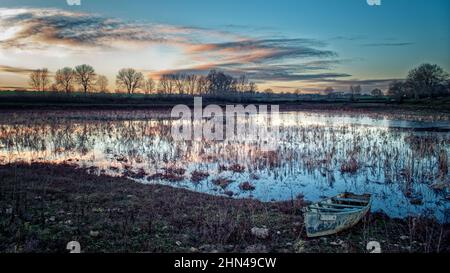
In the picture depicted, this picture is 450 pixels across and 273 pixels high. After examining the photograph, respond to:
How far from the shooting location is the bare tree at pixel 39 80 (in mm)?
104625

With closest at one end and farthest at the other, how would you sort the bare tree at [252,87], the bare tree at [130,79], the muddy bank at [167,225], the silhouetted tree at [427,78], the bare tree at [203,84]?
the muddy bank at [167,225] → the silhouetted tree at [427,78] → the bare tree at [130,79] → the bare tree at [203,84] → the bare tree at [252,87]

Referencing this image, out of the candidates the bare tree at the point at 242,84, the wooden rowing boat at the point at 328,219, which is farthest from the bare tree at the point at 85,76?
the wooden rowing boat at the point at 328,219

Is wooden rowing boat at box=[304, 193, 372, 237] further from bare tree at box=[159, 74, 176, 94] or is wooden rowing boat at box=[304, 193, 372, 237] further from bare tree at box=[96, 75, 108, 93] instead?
bare tree at box=[159, 74, 176, 94]

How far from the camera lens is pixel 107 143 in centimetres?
2759

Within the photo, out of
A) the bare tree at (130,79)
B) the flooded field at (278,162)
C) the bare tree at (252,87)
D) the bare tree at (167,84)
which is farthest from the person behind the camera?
the bare tree at (252,87)

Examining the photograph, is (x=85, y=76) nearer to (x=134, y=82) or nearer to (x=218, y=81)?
(x=134, y=82)

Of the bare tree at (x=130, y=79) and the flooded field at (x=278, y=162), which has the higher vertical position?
the bare tree at (x=130, y=79)

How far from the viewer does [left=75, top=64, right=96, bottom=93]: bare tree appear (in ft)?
328

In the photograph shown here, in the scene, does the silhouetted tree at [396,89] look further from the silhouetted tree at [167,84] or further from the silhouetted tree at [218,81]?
the silhouetted tree at [167,84]

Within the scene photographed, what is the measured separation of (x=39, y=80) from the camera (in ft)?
344

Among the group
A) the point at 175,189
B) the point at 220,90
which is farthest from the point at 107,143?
the point at 220,90

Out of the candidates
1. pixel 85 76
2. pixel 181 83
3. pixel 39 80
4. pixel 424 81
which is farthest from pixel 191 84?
pixel 424 81
